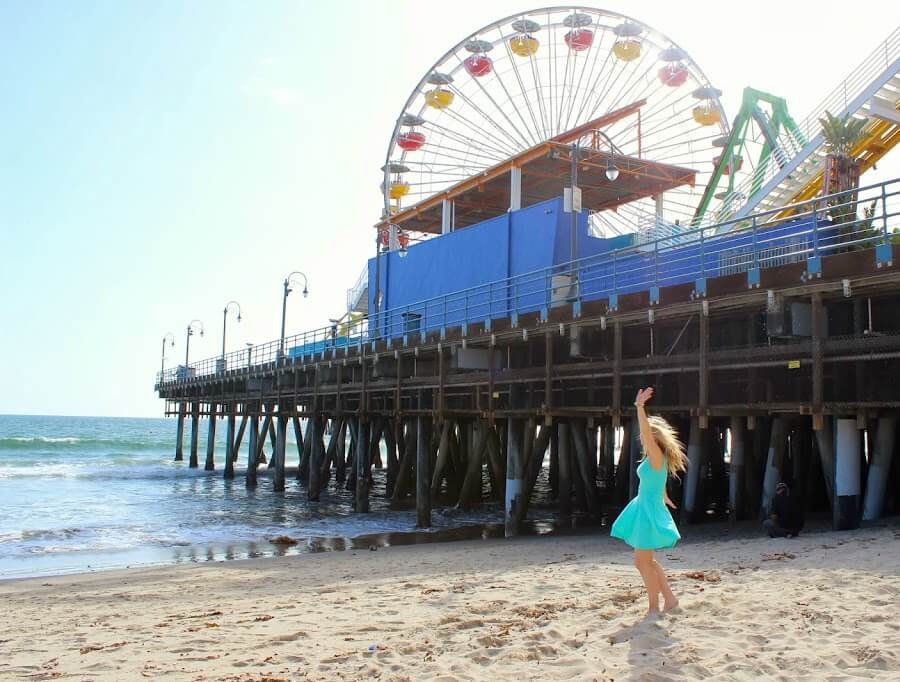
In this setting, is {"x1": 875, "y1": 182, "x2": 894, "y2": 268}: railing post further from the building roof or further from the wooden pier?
the building roof

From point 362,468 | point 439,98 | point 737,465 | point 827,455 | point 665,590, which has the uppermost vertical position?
point 439,98

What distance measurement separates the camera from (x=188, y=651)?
238 inches

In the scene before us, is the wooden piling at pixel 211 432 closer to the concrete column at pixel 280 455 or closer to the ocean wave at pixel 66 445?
the concrete column at pixel 280 455

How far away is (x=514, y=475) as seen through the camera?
53.7 ft

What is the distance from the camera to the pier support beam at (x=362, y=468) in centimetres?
2172

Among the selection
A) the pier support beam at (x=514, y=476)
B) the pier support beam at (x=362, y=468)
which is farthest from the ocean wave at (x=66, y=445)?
the pier support beam at (x=514, y=476)

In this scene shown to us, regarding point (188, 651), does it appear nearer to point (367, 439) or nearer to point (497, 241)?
point (367, 439)

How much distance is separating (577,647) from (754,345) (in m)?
8.22

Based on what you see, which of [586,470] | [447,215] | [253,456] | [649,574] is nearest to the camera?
[649,574]

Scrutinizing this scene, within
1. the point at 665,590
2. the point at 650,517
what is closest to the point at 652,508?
the point at 650,517

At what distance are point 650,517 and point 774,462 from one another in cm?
767

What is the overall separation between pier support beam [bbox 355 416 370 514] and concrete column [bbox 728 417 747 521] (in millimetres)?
10624

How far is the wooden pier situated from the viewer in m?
10.9

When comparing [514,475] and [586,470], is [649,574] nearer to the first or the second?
[514,475]
